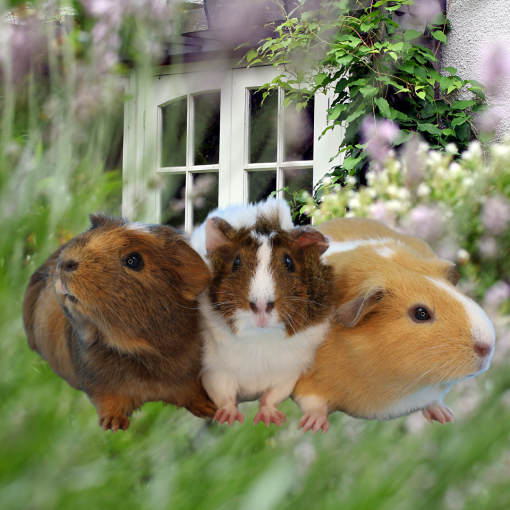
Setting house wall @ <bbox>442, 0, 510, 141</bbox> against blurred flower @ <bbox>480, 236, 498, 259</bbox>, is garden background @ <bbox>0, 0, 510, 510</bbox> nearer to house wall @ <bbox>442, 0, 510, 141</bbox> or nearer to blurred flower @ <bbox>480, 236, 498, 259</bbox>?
blurred flower @ <bbox>480, 236, 498, 259</bbox>

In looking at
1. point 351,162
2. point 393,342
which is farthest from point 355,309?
point 351,162

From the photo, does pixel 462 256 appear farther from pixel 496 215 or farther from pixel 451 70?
pixel 451 70

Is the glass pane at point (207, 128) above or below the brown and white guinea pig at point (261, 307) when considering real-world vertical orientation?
above

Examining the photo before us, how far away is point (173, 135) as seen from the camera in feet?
2.00

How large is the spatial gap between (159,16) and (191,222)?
25 cm

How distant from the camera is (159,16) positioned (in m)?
0.59

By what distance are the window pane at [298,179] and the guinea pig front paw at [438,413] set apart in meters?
0.31

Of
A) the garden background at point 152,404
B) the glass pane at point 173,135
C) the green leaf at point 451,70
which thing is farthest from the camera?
the green leaf at point 451,70

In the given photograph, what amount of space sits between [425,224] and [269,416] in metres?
0.35

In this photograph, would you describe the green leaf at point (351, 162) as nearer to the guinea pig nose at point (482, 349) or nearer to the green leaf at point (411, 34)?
the green leaf at point (411, 34)

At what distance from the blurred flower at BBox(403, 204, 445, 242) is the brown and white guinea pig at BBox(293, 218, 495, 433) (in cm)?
15

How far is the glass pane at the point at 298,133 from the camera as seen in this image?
0.67 m

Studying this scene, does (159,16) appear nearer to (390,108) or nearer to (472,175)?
(390,108)

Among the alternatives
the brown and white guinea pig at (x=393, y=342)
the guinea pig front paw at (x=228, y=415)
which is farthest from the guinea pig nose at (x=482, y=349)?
the guinea pig front paw at (x=228, y=415)
